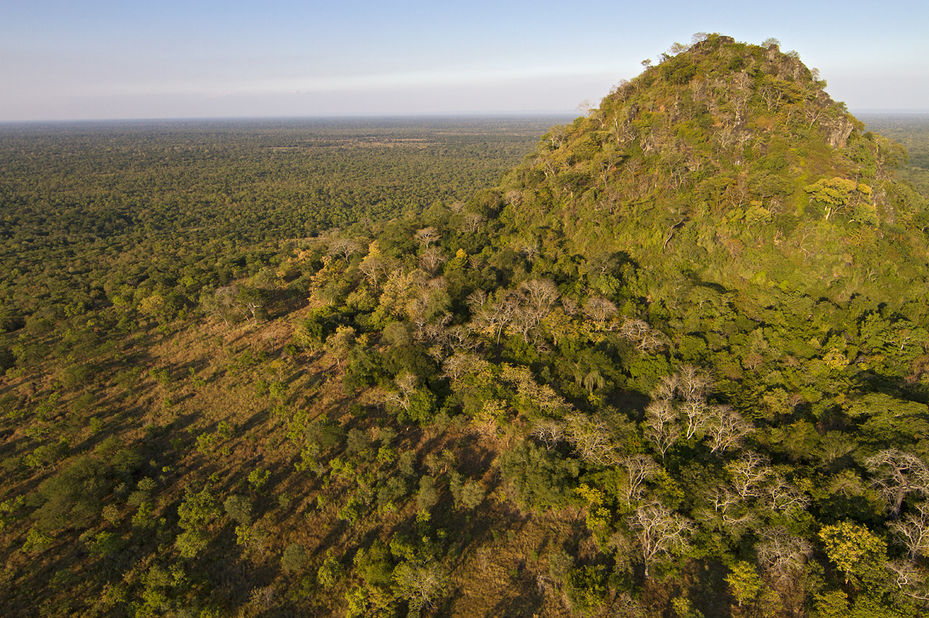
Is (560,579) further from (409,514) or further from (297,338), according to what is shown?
(297,338)

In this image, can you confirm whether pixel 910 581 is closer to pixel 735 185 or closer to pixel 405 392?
pixel 405 392

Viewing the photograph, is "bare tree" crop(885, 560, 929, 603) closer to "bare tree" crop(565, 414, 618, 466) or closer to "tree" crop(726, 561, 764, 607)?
"tree" crop(726, 561, 764, 607)

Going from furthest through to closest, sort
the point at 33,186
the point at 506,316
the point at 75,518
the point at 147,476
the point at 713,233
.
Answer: the point at 33,186 → the point at 713,233 → the point at 506,316 → the point at 147,476 → the point at 75,518

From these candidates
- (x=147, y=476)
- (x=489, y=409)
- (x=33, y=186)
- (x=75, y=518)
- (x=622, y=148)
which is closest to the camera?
(x=75, y=518)

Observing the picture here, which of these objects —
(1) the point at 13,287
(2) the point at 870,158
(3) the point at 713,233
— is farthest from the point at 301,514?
(1) the point at 13,287

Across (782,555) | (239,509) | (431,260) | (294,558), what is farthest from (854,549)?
(431,260)

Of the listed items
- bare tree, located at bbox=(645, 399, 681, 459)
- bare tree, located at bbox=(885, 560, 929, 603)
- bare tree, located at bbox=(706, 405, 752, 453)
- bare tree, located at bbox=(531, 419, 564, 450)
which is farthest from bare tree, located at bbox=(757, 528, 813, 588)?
bare tree, located at bbox=(531, 419, 564, 450)

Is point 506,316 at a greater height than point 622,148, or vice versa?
point 622,148
